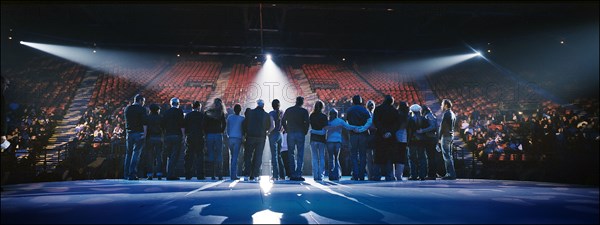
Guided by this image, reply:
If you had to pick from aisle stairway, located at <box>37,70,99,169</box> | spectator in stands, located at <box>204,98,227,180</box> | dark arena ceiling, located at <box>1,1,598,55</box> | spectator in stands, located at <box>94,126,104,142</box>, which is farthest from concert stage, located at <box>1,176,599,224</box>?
dark arena ceiling, located at <box>1,1,598,55</box>

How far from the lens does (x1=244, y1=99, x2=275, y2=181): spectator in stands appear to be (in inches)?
274

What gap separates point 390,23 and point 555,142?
33.7 feet

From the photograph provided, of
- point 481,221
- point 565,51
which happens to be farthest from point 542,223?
point 565,51

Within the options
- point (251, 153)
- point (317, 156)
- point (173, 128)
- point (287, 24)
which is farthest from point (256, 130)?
point (287, 24)

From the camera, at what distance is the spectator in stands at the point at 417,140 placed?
24.1 feet

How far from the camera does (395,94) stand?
18.7m

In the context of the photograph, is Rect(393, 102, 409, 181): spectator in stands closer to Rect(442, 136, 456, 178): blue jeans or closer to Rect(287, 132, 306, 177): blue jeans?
Rect(442, 136, 456, 178): blue jeans

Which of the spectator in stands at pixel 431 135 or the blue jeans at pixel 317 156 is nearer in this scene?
the blue jeans at pixel 317 156

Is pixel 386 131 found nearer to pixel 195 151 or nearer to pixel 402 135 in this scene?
pixel 402 135

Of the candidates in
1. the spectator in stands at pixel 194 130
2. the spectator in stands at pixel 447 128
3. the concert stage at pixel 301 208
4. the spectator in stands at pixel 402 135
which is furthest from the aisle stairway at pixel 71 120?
the spectator in stands at pixel 447 128

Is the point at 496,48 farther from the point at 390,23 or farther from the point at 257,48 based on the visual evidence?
the point at 257,48

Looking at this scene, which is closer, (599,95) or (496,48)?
(599,95)

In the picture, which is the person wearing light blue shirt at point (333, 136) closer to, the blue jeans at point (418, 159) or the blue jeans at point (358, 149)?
the blue jeans at point (358, 149)

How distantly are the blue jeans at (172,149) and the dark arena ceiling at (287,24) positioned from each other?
25.5ft
